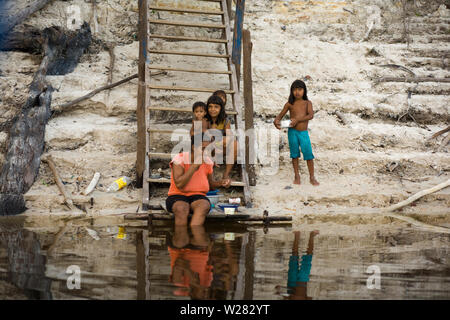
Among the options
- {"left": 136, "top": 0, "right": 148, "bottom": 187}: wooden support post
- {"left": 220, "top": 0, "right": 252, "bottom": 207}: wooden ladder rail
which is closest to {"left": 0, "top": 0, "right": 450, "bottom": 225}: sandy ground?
{"left": 220, "top": 0, "right": 252, "bottom": 207}: wooden ladder rail

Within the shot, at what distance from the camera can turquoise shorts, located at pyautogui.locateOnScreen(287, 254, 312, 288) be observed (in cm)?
315

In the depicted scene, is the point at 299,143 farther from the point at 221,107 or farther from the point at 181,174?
the point at 181,174

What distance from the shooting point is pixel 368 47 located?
28.3 ft

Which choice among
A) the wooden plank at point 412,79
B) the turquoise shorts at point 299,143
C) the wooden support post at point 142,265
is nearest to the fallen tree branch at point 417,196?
the turquoise shorts at point 299,143

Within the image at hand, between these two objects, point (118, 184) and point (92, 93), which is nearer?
point (118, 184)

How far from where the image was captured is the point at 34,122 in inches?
245

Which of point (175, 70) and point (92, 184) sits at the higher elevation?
point (175, 70)

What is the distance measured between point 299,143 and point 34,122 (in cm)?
327

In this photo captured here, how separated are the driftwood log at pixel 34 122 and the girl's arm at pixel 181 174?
1.75 m

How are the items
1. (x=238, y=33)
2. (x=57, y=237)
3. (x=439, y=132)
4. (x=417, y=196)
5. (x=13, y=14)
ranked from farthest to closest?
(x=13, y=14)
(x=439, y=132)
(x=238, y=33)
(x=417, y=196)
(x=57, y=237)

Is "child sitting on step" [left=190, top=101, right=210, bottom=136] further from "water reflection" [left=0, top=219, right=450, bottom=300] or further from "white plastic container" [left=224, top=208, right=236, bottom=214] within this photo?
"water reflection" [left=0, top=219, right=450, bottom=300]

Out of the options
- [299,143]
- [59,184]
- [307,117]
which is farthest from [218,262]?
[307,117]

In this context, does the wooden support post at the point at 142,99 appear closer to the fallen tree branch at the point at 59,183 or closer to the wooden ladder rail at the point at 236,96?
the fallen tree branch at the point at 59,183

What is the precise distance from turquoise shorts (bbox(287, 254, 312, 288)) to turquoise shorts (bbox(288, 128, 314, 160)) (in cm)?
238
